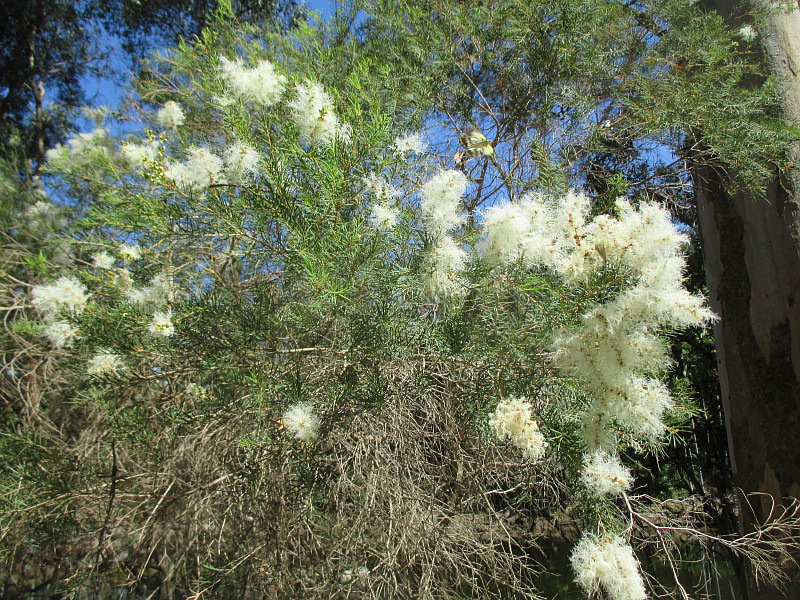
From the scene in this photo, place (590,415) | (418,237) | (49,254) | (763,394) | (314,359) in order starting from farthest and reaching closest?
(49,254)
(763,394)
(314,359)
(418,237)
(590,415)

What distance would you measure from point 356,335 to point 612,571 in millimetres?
975

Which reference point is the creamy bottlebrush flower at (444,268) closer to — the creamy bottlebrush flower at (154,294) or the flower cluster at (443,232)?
the flower cluster at (443,232)

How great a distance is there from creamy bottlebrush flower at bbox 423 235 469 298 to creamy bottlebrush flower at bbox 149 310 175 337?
2.46 ft

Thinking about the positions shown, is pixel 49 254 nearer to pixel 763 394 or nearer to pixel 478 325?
pixel 478 325

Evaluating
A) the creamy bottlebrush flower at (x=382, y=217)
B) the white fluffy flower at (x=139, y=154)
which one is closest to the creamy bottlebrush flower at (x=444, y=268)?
the creamy bottlebrush flower at (x=382, y=217)

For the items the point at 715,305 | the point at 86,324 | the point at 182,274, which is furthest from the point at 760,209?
the point at 86,324

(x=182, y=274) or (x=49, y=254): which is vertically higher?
(x=49, y=254)

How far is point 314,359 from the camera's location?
198 cm

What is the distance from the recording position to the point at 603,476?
5.02 ft

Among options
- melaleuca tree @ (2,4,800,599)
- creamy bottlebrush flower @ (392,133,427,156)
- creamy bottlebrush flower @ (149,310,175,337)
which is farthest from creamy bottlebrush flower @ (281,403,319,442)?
creamy bottlebrush flower @ (392,133,427,156)

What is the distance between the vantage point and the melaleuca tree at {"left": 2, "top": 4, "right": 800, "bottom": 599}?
4.64 feet

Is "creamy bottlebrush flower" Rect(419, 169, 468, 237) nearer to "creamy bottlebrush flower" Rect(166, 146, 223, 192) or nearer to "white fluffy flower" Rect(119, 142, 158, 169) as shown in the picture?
"creamy bottlebrush flower" Rect(166, 146, 223, 192)

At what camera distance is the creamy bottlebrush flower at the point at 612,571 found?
148 cm

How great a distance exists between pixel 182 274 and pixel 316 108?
3.36 ft
